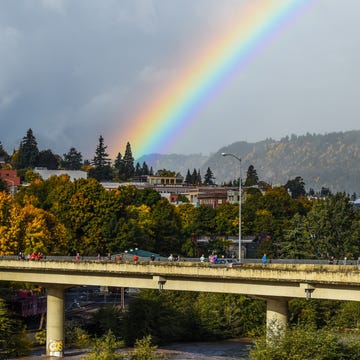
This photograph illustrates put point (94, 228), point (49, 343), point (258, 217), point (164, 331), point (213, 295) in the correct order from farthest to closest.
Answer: point (258, 217) < point (94, 228) < point (213, 295) < point (164, 331) < point (49, 343)

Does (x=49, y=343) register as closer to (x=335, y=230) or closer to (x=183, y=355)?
(x=183, y=355)

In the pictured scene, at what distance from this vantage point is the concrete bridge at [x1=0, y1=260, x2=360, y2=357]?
58.5m

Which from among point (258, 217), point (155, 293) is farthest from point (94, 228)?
point (258, 217)

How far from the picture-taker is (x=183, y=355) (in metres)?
77.9

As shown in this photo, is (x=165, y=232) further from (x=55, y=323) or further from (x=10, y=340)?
(x=10, y=340)

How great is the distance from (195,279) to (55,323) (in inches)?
677

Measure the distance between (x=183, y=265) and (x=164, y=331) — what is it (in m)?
21.2

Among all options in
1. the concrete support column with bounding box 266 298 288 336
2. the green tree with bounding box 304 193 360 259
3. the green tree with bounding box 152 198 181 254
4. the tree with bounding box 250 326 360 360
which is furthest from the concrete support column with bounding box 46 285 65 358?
the green tree with bounding box 152 198 181 254

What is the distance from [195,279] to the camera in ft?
218

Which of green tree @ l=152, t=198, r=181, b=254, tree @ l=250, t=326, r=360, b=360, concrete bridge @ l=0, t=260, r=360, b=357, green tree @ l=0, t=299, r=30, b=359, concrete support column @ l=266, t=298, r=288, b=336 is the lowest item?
green tree @ l=0, t=299, r=30, b=359

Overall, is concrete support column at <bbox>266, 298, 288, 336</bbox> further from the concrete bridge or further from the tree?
the tree

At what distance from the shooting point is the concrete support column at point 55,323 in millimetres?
75500

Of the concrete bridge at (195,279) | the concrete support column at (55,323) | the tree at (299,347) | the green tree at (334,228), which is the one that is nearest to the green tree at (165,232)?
the green tree at (334,228)

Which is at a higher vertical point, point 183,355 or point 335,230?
point 335,230
